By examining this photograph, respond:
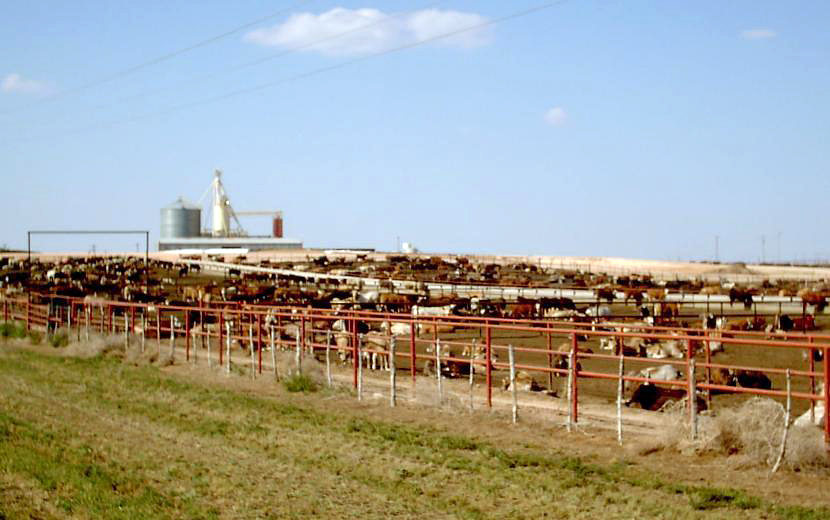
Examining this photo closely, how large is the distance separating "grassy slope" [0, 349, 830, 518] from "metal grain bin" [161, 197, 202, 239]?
3899 inches

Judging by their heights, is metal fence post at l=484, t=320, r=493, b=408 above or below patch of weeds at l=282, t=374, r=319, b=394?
above

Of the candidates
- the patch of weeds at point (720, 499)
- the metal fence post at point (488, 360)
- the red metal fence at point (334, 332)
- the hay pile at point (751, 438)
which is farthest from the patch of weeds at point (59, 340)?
the patch of weeds at point (720, 499)

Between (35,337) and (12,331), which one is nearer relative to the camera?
(35,337)

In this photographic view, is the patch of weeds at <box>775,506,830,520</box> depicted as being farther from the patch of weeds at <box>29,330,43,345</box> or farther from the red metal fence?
the patch of weeds at <box>29,330,43,345</box>

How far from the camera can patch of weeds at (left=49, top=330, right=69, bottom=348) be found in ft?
116

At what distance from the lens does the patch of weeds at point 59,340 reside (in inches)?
1395

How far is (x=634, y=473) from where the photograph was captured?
42.9 feet

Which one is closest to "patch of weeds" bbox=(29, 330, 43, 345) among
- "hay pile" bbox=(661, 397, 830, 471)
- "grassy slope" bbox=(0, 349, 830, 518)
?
"grassy slope" bbox=(0, 349, 830, 518)

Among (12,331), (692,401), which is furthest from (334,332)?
(12,331)

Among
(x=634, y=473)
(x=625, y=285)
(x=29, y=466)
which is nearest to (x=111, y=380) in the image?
(x=29, y=466)

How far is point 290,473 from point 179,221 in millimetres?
106218

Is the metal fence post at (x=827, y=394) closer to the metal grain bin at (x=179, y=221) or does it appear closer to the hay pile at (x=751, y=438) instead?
the hay pile at (x=751, y=438)

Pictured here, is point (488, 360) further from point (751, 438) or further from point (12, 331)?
point (12, 331)

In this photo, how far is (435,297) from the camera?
52406mm
